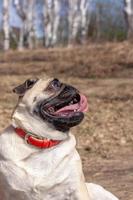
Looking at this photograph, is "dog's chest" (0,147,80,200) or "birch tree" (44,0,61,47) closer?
"dog's chest" (0,147,80,200)

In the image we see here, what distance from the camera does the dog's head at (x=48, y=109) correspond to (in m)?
5.11

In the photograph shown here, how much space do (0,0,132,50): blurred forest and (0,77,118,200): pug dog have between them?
21782mm

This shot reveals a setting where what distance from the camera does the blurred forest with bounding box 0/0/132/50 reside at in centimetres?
3431

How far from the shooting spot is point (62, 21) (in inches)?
2376

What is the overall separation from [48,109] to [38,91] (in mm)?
165

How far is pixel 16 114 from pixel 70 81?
12372 millimetres

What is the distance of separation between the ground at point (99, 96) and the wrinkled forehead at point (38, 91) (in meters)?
2.17

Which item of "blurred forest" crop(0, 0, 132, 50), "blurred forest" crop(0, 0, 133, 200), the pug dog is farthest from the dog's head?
"blurred forest" crop(0, 0, 132, 50)

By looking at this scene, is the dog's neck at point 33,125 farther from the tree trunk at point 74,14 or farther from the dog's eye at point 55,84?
the tree trunk at point 74,14

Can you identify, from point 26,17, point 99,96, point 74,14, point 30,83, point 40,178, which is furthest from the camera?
point 74,14

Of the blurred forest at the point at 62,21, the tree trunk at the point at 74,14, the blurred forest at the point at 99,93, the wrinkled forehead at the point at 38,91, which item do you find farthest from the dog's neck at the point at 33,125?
the tree trunk at the point at 74,14

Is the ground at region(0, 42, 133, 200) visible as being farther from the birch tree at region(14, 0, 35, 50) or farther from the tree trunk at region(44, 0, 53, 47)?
the birch tree at region(14, 0, 35, 50)

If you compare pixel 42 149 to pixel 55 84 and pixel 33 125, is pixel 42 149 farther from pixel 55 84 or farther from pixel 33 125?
pixel 55 84

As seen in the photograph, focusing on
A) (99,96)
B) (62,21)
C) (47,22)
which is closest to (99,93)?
(99,96)
